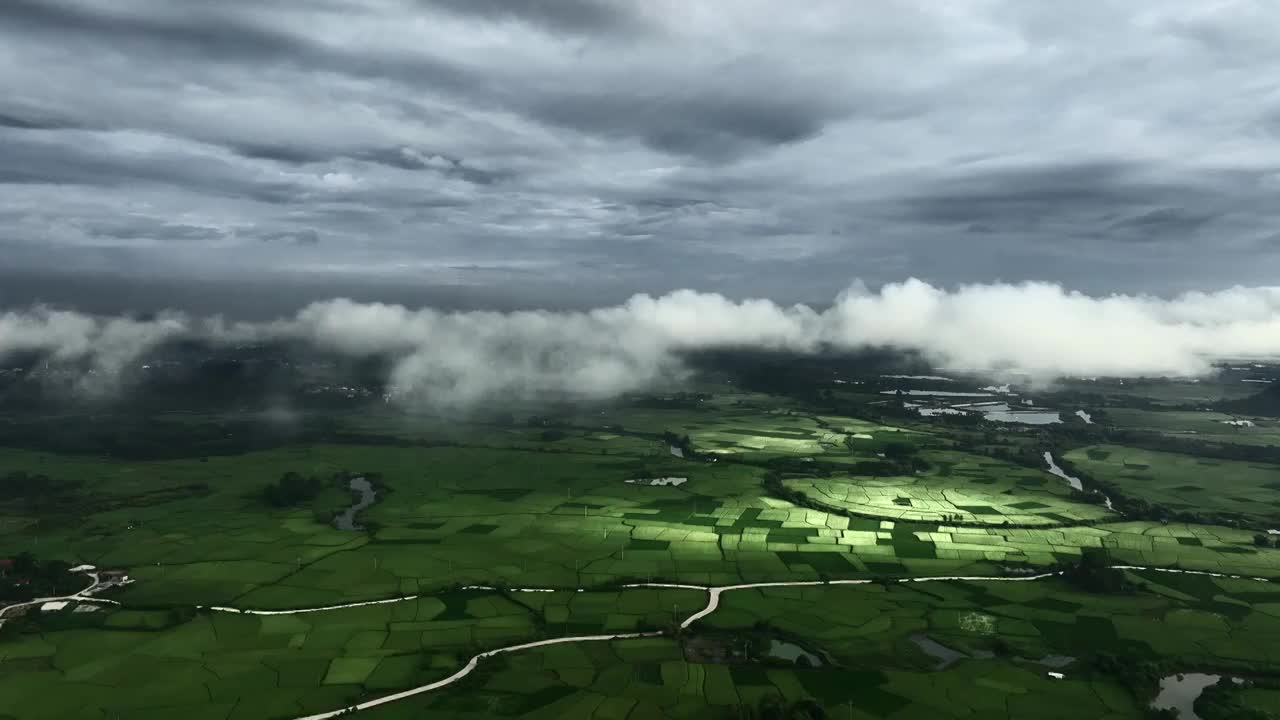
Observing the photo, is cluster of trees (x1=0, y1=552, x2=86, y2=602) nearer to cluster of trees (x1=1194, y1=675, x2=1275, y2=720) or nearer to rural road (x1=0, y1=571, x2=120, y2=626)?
rural road (x1=0, y1=571, x2=120, y2=626)

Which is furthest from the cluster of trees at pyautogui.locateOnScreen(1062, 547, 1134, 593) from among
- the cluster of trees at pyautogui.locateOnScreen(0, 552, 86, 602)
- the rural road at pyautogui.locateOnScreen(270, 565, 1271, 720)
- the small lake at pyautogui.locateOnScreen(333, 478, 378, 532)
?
the cluster of trees at pyautogui.locateOnScreen(0, 552, 86, 602)

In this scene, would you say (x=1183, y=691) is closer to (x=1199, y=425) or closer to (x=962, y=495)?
(x=962, y=495)

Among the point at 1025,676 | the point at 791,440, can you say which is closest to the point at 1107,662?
the point at 1025,676

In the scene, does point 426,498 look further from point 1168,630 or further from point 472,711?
point 1168,630

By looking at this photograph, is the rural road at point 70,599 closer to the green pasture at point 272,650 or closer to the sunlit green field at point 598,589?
the sunlit green field at point 598,589

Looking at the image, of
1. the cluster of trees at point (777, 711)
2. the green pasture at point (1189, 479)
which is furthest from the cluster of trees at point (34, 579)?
the green pasture at point (1189, 479)

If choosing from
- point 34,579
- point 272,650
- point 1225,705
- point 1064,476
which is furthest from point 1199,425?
point 34,579
